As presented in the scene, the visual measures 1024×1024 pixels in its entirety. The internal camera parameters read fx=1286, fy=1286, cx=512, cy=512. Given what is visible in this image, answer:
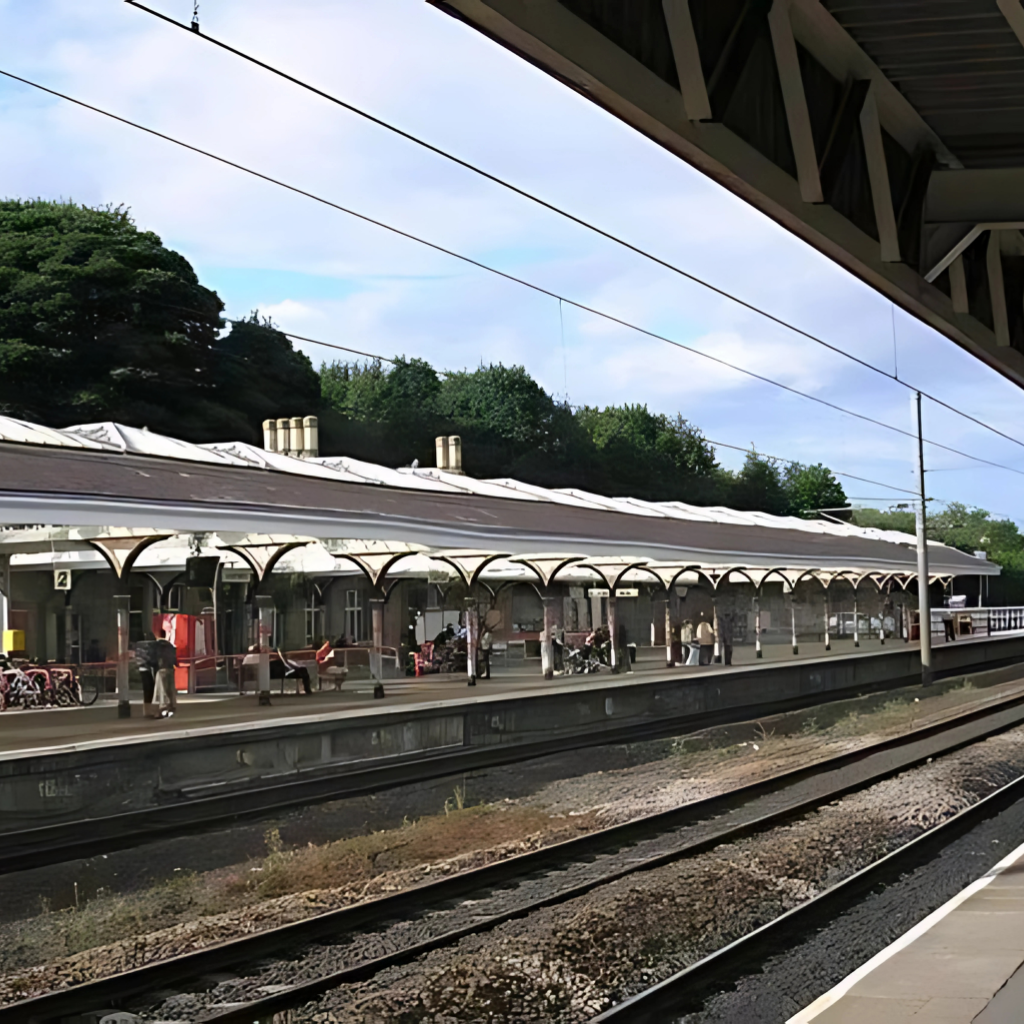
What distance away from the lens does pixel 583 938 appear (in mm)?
8422

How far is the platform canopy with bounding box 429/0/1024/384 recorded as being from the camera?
4504 millimetres

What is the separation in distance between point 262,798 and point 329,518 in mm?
4408

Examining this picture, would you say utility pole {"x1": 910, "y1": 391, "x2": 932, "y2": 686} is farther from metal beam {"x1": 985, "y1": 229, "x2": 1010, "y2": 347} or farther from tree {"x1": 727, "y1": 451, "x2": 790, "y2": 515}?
tree {"x1": 727, "y1": 451, "x2": 790, "y2": 515}

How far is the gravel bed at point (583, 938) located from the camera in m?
7.07

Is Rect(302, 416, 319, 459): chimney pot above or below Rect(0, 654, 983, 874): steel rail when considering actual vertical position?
above

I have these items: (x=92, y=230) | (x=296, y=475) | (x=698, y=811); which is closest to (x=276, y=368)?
(x=92, y=230)

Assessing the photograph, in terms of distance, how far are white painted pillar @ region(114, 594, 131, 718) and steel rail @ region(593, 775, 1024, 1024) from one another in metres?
10.8

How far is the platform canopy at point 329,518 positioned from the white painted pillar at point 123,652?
814mm

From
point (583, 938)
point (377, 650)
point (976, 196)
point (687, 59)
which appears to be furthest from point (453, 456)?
point (687, 59)

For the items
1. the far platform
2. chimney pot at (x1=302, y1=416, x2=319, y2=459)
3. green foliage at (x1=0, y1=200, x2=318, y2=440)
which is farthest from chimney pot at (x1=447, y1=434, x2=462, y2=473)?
the far platform

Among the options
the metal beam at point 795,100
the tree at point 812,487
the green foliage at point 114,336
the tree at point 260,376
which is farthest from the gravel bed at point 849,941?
the tree at point 812,487

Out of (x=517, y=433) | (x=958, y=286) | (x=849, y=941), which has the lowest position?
(x=849, y=941)

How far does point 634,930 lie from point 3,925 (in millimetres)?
4592

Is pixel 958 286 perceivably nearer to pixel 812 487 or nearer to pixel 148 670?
pixel 148 670
